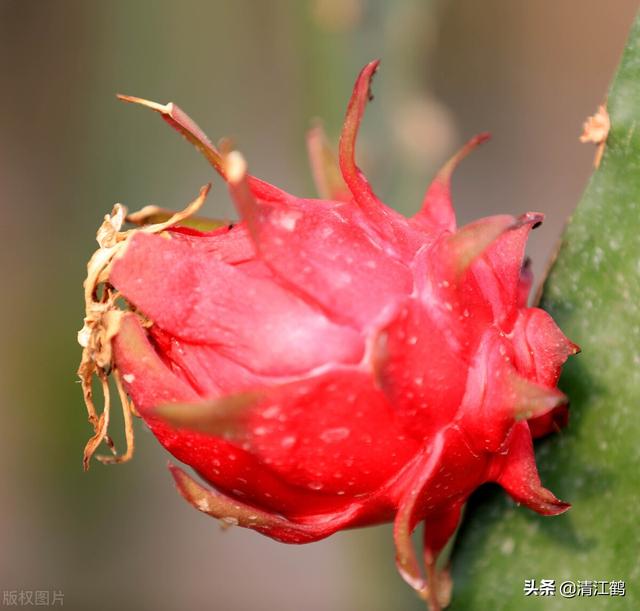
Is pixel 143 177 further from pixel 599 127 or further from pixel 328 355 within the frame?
pixel 328 355

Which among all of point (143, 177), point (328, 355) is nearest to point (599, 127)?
point (328, 355)

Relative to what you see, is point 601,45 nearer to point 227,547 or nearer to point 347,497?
point 227,547

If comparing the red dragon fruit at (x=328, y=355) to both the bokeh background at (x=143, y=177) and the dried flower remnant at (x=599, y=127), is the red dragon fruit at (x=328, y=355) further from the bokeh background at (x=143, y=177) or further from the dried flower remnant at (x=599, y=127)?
the bokeh background at (x=143, y=177)

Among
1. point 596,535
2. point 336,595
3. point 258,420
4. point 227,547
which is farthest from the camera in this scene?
point 227,547

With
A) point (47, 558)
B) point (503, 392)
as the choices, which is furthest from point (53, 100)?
point (503, 392)

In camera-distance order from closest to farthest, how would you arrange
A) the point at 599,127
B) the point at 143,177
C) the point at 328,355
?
the point at 328,355 → the point at 599,127 → the point at 143,177

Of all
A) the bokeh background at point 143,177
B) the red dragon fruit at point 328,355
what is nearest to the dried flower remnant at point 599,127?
the red dragon fruit at point 328,355
